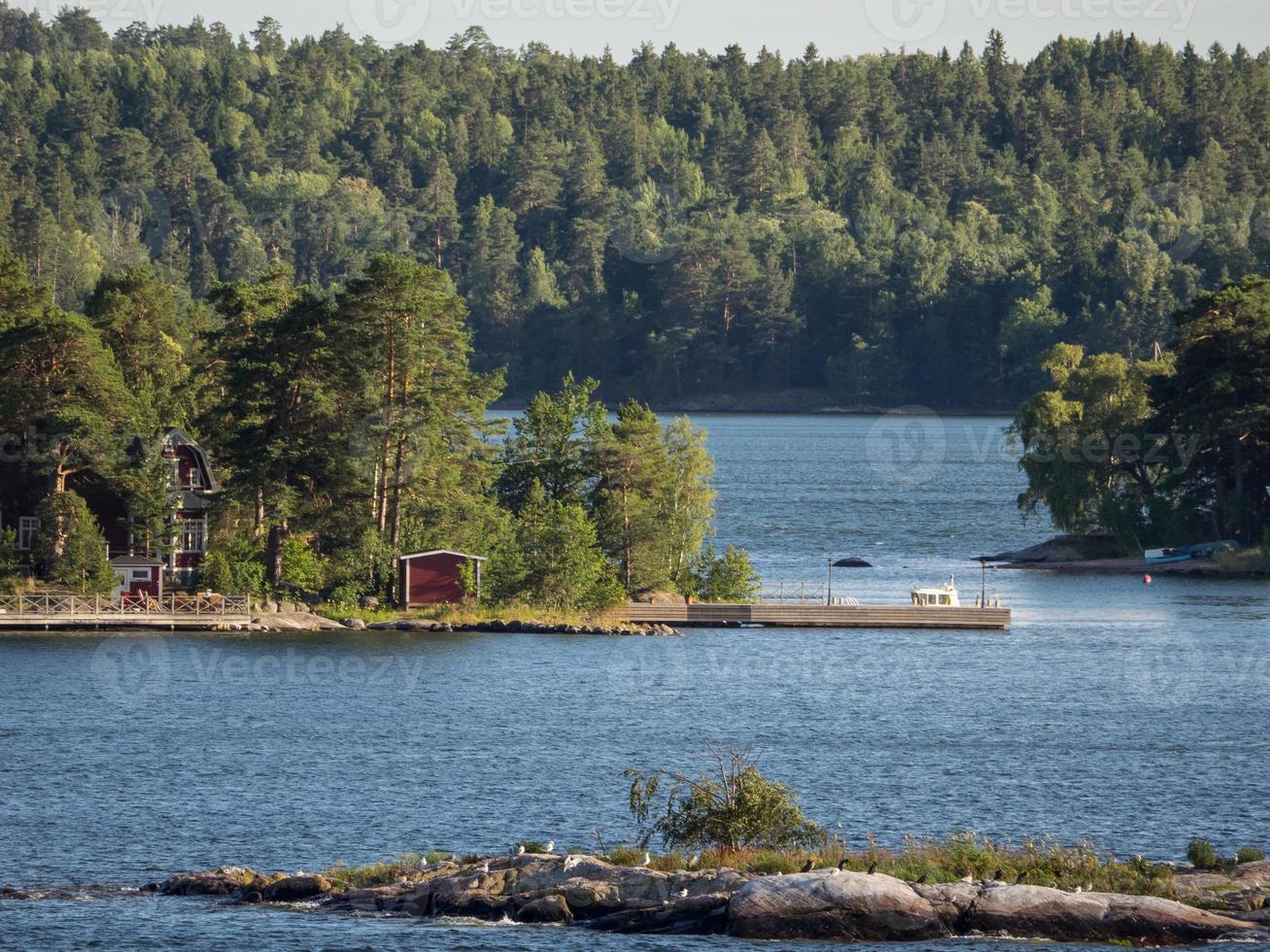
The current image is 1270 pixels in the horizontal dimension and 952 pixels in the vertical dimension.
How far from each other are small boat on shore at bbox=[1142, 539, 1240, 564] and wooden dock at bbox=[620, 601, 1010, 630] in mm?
25310

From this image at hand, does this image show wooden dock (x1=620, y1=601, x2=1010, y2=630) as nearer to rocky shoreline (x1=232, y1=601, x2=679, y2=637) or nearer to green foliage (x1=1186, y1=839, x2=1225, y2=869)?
rocky shoreline (x1=232, y1=601, x2=679, y2=637)

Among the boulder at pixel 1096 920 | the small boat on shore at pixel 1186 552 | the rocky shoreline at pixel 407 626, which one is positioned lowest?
the boulder at pixel 1096 920

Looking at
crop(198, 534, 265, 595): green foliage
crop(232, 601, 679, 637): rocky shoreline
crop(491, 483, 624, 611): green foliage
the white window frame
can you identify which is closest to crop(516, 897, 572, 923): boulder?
crop(232, 601, 679, 637): rocky shoreline

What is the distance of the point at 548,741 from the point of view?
54250 mm

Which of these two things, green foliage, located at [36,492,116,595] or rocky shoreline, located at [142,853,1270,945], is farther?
green foliage, located at [36,492,116,595]

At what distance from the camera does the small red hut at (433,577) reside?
77.2 metres

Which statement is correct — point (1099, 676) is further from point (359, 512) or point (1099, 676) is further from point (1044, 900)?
point (1044, 900)

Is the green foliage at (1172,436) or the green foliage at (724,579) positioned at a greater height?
the green foliage at (1172,436)

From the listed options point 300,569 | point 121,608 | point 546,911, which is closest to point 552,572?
point 300,569

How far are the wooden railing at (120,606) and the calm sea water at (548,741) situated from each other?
1.55m

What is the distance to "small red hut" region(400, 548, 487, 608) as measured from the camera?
7719 centimetres

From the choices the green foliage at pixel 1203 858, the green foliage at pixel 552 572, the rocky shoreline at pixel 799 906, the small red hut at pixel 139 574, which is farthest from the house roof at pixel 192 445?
the green foliage at pixel 1203 858

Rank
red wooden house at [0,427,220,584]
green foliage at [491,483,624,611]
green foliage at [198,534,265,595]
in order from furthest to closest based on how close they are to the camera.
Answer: green foliage at [491,483,624,611] < green foliage at [198,534,265,595] < red wooden house at [0,427,220,584]

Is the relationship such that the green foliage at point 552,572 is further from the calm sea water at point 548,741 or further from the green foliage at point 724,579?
the green foliage at point 724,579
